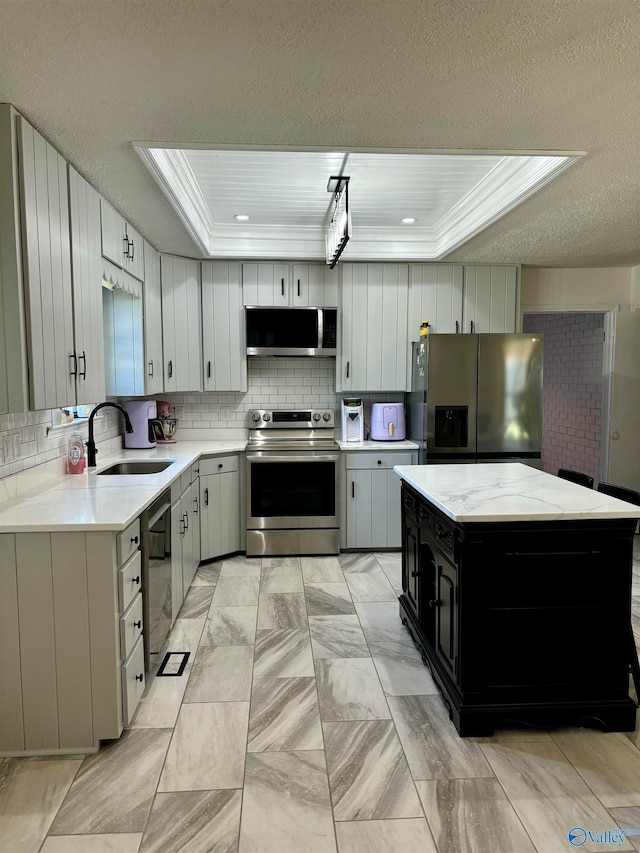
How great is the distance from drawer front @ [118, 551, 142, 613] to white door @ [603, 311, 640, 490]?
4267mm

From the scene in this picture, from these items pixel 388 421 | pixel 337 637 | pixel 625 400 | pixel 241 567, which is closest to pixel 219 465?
pixel 241 567

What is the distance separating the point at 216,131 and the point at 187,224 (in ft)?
4.10

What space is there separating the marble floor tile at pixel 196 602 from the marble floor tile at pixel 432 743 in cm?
140

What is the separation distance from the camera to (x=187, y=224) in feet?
10.6

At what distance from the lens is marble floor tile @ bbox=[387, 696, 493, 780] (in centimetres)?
188

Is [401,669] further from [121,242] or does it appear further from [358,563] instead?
[121,242]

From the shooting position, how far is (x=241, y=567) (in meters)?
4.03

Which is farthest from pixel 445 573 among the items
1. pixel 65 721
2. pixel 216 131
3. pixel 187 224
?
pixel 187 224

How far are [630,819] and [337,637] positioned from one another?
1.54m

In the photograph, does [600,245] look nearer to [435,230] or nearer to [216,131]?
[435,230]

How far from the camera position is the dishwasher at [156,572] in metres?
2.35

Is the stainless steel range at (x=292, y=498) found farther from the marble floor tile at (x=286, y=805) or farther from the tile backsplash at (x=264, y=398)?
the marble floor tile at (x=286, y=805)

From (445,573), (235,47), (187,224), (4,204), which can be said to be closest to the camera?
(235,47)

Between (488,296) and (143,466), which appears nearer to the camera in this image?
(143,466)
